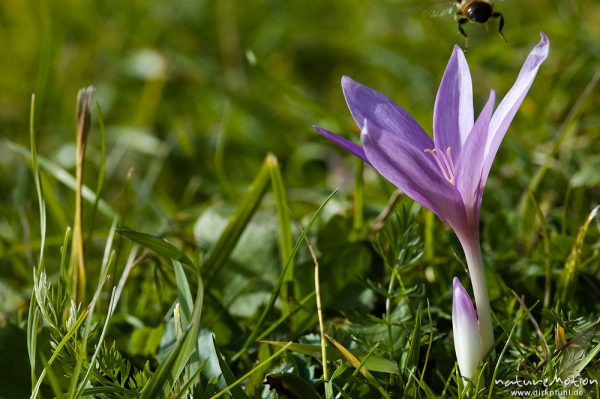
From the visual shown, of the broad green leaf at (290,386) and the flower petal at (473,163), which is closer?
the flower petal at (473,163)

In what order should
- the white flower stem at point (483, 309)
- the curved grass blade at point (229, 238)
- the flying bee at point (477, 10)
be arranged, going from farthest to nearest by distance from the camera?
1. the curved grass blade at point (229, 238)
2. the flying bee at point (477, 10)
3. the white flower stem at point (483, 309)

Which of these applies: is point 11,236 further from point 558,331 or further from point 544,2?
point 544,2

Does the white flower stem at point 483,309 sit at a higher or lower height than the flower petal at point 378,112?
lower

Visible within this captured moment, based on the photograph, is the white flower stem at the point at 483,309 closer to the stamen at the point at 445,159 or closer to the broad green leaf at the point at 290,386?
the stamen at the point at 445,159

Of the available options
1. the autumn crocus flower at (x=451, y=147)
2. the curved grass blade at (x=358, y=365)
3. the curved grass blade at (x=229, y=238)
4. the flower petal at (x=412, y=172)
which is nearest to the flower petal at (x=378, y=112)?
the autumn crocus flower at (x=451, y=147)

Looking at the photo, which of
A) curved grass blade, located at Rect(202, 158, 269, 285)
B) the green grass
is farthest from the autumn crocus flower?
curved grass blade, located at Rect(202, 158, 269, 285)

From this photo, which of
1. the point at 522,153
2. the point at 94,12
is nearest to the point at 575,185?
the point at 522,153

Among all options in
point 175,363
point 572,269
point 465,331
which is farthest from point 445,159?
point 175,363

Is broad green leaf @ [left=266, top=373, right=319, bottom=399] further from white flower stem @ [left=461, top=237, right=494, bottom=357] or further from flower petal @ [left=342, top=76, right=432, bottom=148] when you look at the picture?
flower petal @ [left=342, top=76, right=432, bottom=148]
